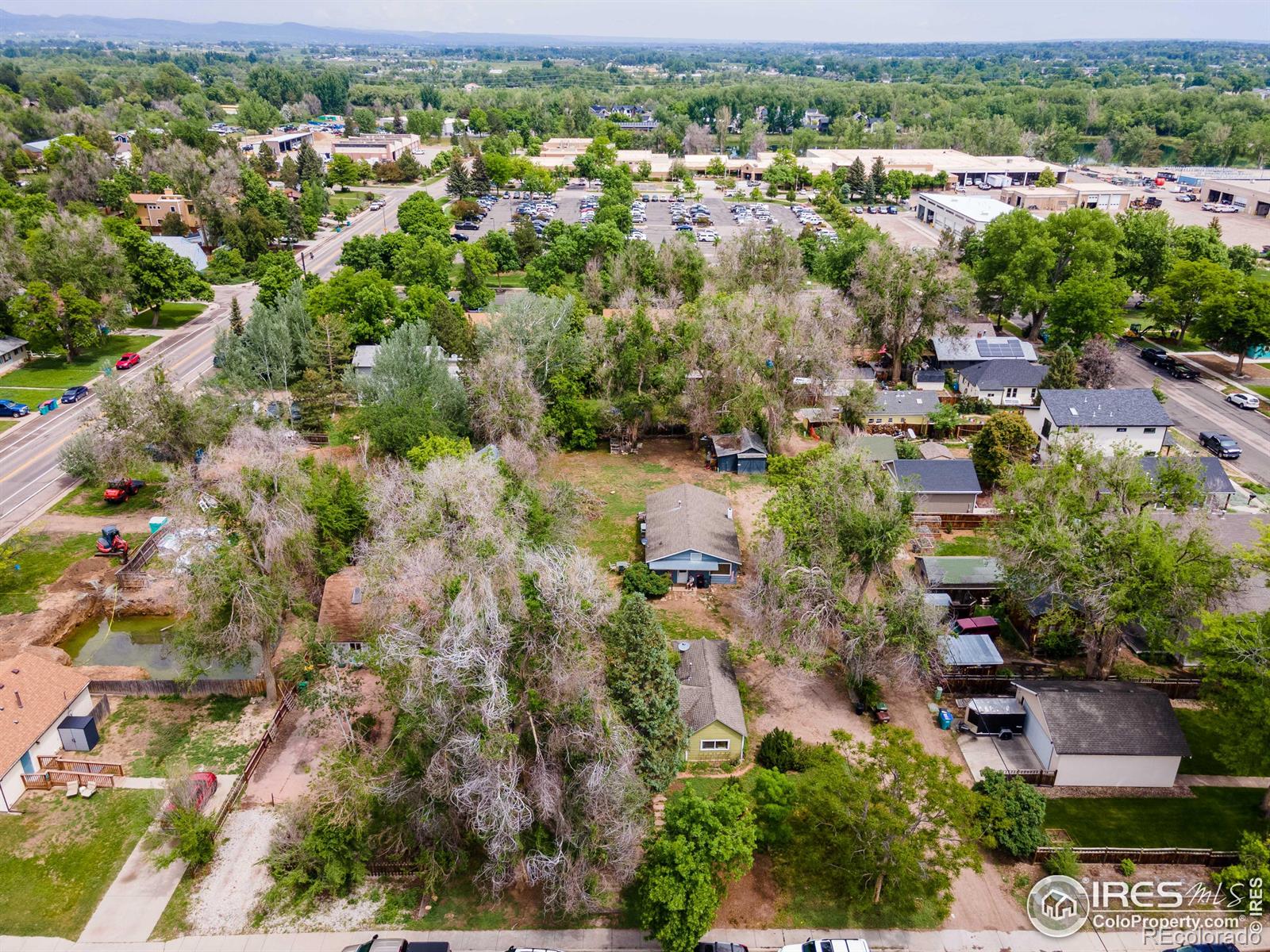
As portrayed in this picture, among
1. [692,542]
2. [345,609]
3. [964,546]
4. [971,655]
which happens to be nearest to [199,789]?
[345,609]

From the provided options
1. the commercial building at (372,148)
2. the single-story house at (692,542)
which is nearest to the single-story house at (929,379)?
the single-story house at (692,542)

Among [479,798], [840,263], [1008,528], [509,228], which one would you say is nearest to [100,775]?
[479,798]

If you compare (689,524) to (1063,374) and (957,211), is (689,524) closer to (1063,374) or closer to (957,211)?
(1063,374)

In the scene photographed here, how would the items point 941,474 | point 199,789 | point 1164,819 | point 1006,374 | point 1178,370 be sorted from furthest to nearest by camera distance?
point 1178,370 → point 1006,374 → point 941,474 → point 1164,819 → point 199,789

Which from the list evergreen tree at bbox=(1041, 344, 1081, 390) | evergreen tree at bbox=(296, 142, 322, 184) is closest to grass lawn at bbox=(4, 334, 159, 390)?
evergreen tree at bbox=(296, 142, 322, 184)

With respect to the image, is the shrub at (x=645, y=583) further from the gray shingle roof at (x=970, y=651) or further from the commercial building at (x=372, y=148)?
the commercial building at (x=372, y=148)

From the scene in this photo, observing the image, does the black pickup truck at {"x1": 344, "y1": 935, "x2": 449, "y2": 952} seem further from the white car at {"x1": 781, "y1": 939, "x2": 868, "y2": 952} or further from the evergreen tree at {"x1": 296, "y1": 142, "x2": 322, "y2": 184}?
the evergreen tree at {"x1": 296, "y1": 142, "x2": 322, "y2": 184}
